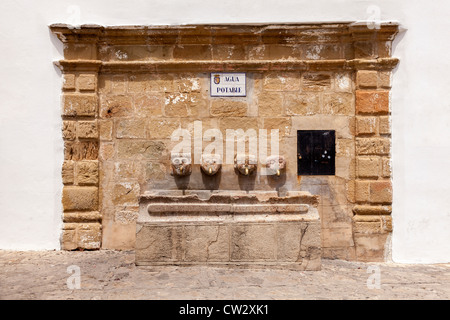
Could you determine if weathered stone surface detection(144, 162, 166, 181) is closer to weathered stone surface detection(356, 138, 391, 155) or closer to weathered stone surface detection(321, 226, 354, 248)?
weathered stone surface detection(321, 226, 354, 248)

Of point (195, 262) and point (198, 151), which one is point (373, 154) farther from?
point (195, 262)

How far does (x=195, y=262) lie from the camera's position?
3.24 meters

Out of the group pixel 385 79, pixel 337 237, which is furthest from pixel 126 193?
pixel 385 79

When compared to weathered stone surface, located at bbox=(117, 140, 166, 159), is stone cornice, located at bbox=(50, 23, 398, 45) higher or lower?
higher

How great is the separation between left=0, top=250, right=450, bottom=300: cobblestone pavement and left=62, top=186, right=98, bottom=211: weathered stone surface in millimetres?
544

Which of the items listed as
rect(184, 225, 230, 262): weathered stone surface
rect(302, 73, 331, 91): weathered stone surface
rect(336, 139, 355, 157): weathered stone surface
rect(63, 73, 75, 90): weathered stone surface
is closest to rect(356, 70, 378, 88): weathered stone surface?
rect(302, 73, 331, 91): weathered stone surface

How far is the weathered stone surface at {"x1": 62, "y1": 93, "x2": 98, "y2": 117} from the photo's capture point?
379 centimetres

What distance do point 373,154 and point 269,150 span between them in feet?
3.80

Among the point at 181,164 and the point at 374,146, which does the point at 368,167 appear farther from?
the point at 181,164

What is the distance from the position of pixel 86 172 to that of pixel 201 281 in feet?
6.11

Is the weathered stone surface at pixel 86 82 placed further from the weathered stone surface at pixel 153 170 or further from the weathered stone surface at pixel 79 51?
the weathered stone surface at pixel 153 170

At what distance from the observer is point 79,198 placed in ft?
12.4

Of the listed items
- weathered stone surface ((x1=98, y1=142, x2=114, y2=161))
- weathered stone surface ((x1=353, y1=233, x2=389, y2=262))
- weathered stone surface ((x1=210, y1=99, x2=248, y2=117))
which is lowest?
weathered stone surface ((x1=353, y1=233, x2=389, y2=262))

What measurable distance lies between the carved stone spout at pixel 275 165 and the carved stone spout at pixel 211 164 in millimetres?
557
